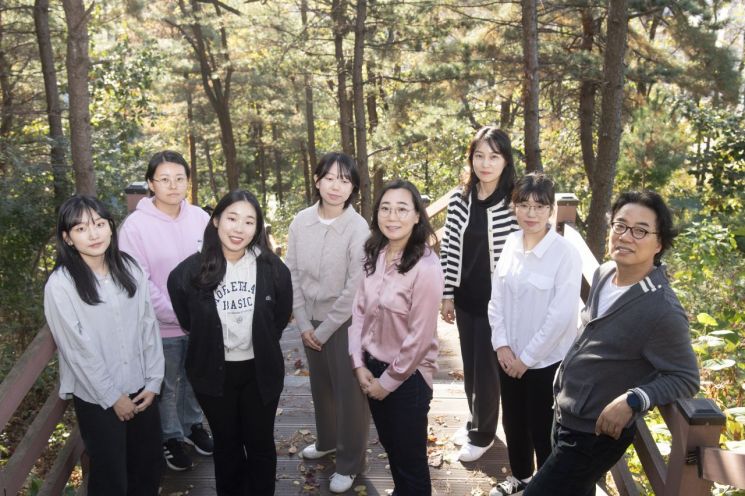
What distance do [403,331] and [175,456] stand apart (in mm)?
1719

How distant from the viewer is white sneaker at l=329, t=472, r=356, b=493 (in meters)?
3.35

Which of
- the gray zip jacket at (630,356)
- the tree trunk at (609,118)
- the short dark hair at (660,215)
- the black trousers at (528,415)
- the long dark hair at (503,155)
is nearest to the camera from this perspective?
the gray zip jacket at (630,356)

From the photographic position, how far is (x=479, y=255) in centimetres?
339

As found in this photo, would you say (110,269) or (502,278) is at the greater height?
(110,269)

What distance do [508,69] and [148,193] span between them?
899cm

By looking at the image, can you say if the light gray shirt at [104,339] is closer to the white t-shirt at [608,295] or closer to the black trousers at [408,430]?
the black trousers at [408,430]

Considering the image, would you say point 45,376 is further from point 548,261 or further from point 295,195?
point 295,195

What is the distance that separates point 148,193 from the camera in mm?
4242

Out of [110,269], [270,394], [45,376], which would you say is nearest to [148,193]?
[110,269]

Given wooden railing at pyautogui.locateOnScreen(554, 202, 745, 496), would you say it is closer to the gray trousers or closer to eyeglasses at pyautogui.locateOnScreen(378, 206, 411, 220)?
eyeglasses at pyautogui.locateOnScreen(378, 206, 411, 220)

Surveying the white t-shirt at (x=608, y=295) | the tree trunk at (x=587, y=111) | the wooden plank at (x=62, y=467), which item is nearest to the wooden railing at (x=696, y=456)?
the white t-shirt at (x=608, y=295)

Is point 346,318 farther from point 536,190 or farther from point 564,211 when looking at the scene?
point 564,211

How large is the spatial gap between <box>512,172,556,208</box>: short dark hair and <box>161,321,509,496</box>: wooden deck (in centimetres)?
165

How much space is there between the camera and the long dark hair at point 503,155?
3246mm
